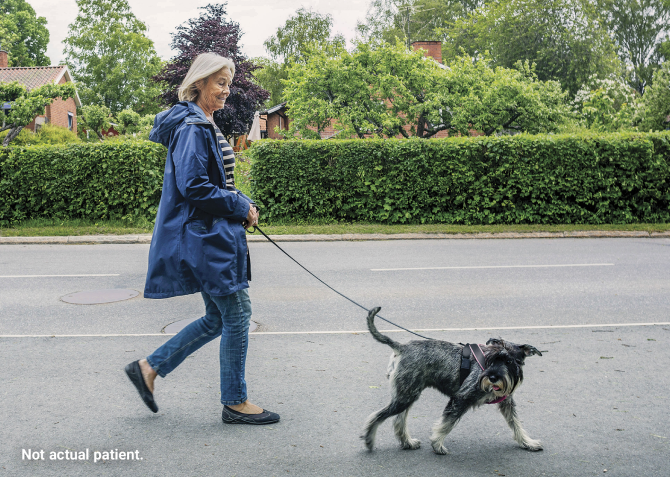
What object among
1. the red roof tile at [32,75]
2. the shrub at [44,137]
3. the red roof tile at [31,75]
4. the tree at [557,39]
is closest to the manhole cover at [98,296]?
the shrub at [44,137]

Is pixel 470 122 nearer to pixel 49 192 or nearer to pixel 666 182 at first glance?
pixel 666 182

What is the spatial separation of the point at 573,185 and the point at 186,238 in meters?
13.7

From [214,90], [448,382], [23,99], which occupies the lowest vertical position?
[448,382]

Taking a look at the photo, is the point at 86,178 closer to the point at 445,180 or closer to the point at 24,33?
the point at 445,180

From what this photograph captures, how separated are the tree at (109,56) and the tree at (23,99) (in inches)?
1338

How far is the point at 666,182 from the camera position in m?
15.6

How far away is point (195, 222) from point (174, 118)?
24.6 inches

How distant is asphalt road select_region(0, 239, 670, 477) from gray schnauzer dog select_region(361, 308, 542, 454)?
133mm

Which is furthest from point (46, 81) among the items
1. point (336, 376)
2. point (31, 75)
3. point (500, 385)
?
point (500, 385)

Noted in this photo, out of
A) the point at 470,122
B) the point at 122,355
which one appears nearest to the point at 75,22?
the point at 470,122

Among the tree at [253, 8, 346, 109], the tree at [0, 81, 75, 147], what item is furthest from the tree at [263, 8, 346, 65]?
the tree at [0, 81, 75, 147]

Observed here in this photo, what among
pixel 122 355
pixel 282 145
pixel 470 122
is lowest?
pixel 122 355

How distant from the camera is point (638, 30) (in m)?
49.9

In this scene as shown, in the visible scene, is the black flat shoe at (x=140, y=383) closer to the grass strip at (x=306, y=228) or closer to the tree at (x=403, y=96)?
the grass strip at (x=306, y=228)
